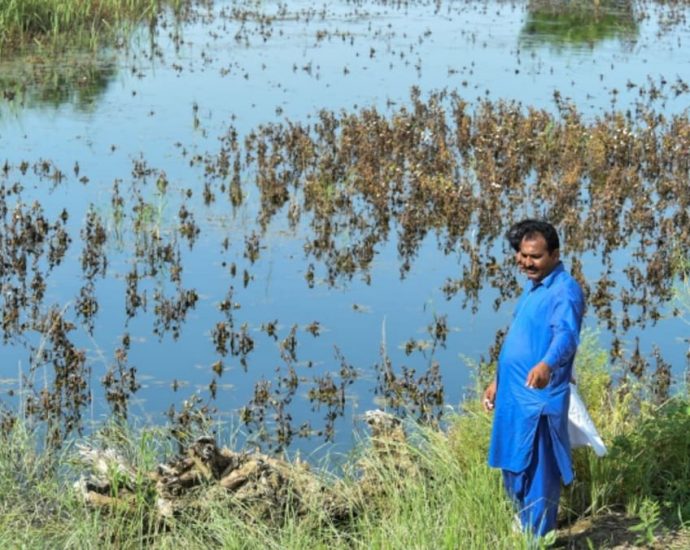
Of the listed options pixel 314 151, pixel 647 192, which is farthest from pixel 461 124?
pixel 647 192

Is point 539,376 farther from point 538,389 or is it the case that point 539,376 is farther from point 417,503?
point 417,503

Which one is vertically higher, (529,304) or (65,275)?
(529,304)

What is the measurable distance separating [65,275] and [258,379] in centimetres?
247

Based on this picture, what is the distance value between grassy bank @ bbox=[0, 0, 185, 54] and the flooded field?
0.69 metres

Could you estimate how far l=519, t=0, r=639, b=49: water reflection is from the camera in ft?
75.9

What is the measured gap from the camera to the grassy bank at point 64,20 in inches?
799

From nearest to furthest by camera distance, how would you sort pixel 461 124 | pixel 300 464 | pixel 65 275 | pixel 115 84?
pixel 300 464
pixel 65 275
pixel 461 124
pixel 115 84

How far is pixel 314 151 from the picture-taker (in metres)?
14.4

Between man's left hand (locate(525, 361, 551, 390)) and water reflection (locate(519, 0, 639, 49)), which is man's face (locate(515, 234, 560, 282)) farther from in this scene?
water reflection (locate(519, 0, 639, 49))

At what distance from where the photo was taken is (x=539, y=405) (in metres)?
5.64

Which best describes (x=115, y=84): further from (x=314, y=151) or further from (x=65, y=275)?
(x=65, y=275)

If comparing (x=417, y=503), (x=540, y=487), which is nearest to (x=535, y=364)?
(x=540, y=487)

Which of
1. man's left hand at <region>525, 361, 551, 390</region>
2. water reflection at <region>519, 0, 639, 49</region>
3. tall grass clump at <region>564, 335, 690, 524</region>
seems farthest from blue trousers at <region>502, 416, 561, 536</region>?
water reflection at <region>519, 0, 639, 49</region>

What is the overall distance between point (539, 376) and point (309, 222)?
→ 7.21m
